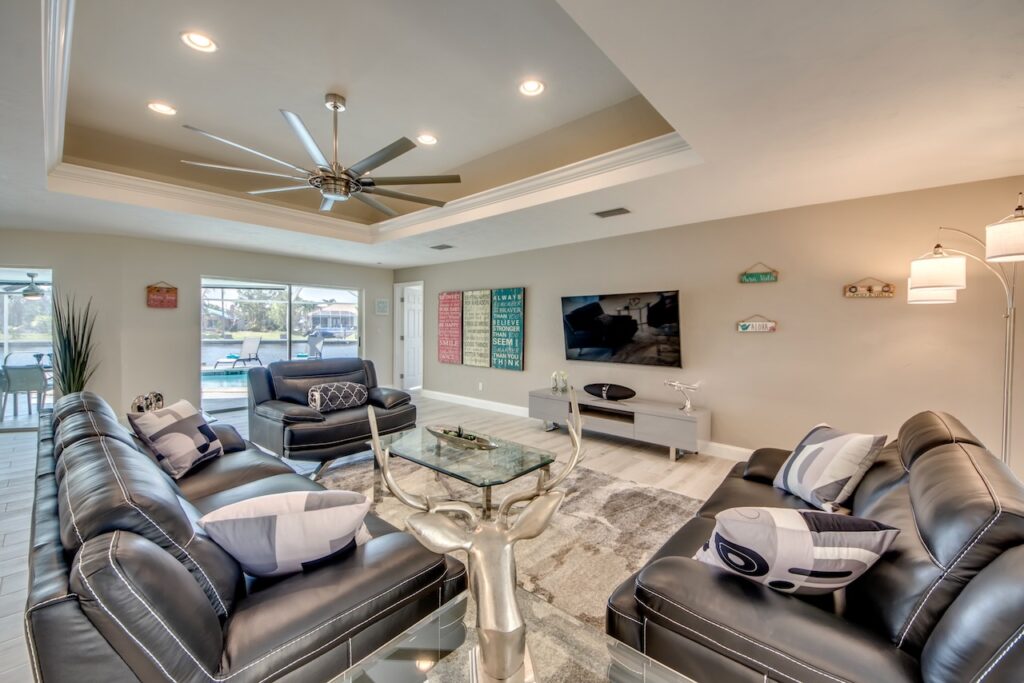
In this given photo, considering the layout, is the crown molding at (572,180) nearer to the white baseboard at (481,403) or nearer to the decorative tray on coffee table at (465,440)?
the decorative tray on coffee table at (465,440)

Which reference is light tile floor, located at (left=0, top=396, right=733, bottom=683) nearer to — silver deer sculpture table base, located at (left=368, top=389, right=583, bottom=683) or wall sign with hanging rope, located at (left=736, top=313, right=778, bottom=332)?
wall sign with hanging rope, located at (left=736, top=313, right=778, bottom=332)

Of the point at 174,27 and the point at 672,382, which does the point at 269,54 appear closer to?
the point at 174,27

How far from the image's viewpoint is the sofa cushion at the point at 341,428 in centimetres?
338

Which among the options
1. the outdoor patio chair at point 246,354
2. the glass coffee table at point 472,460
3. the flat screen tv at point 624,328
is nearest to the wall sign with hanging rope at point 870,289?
the flat screen tv at point 624,328

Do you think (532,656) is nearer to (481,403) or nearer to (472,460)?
(472,460)

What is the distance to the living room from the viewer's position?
103cm

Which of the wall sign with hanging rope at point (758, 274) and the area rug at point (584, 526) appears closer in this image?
the area rug at point (584, 526)

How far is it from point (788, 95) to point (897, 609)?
206cm

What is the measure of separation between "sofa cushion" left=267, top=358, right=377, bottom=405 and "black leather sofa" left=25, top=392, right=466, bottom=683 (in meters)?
2.46

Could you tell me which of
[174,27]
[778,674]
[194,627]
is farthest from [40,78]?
[778,674]

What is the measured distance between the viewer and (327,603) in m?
1.15

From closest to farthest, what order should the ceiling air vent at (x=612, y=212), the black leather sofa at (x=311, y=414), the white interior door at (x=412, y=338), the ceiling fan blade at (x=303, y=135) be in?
1. the ceiling fan blade at (x=303, y=135)
2. the black leather sofa at (x=311, y=414)
3. the ceiling air vent at (x=612, y=212)
4. the white interior door at (x=412, y=338)

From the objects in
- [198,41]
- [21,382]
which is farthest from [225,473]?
[21,382]

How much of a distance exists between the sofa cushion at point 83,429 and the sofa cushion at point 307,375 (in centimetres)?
201
